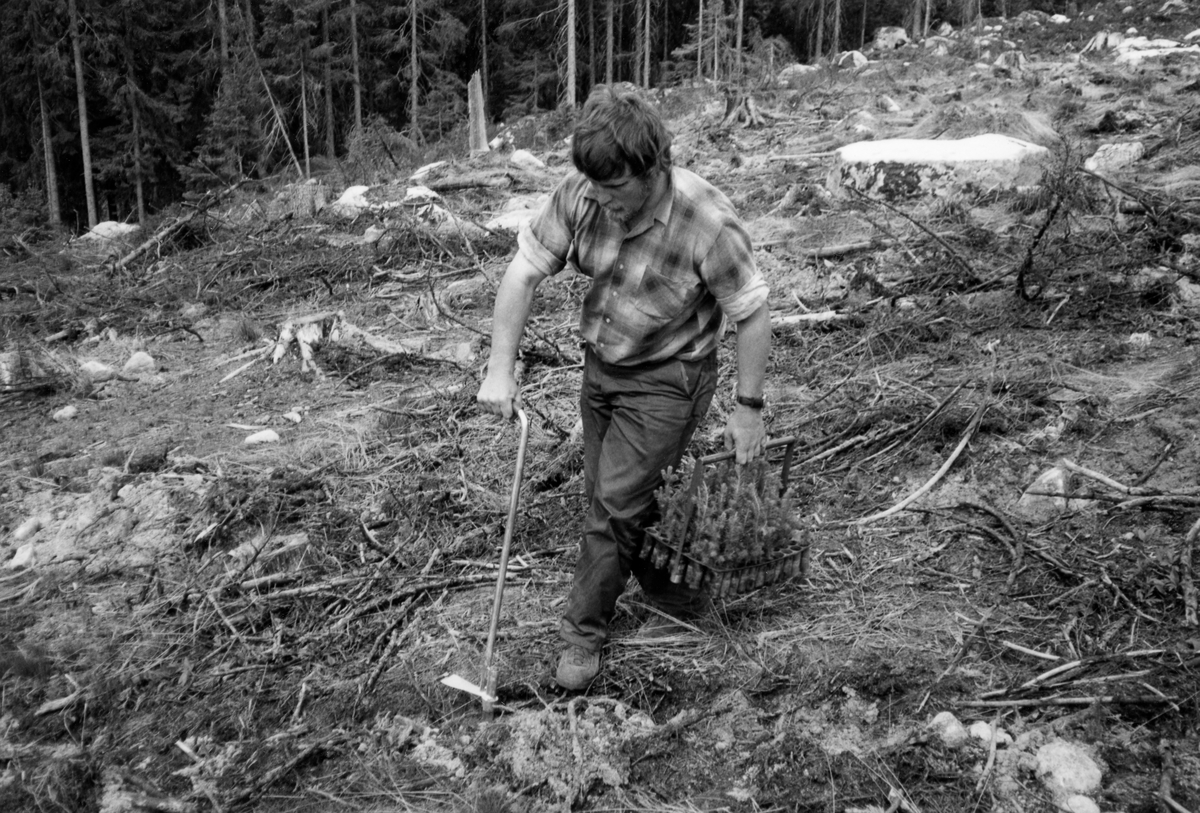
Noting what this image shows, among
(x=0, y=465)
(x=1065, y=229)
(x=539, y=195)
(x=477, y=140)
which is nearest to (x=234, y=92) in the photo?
(x=477, y=140)

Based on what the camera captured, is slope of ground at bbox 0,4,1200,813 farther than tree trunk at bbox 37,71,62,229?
No

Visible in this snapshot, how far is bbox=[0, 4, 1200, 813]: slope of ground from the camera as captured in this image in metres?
2.55

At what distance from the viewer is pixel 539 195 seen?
11.2 metres

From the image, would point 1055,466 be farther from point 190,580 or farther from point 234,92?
point 234,92

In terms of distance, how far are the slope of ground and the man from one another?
18.1 inches

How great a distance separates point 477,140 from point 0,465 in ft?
41.2

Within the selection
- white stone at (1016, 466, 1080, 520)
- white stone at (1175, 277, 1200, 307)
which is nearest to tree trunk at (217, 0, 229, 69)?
white stone at (1175, 277, 1200, 307)

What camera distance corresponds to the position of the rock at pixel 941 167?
7.52 m

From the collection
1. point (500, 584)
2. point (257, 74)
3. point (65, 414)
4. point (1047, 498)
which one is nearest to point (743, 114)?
point (65, 414)

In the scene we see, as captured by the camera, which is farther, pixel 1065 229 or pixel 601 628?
pixel 1065 229

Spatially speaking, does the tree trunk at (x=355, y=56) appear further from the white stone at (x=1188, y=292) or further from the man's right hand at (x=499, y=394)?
the man's right hand at (x=499, y=394)

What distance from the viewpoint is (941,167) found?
7.62 m

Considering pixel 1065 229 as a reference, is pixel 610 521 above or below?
below

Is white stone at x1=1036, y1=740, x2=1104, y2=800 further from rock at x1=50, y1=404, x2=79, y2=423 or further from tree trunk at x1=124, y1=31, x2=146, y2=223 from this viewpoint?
tree trunk at x1=124, y1=31, x2=146, y2=223
